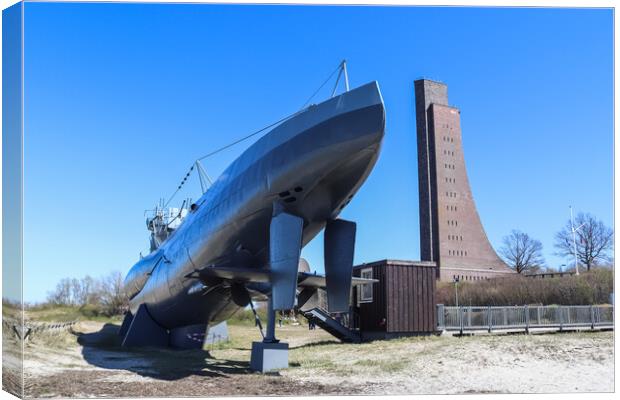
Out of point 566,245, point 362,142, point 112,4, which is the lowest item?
point 566,245

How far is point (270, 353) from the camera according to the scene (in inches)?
635

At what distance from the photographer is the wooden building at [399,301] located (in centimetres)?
2541

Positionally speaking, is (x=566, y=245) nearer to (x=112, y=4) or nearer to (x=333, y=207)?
(x=333, y=207)

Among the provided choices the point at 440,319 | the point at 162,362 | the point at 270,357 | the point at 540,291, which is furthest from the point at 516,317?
the point at 162,362

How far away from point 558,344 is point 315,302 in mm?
7865

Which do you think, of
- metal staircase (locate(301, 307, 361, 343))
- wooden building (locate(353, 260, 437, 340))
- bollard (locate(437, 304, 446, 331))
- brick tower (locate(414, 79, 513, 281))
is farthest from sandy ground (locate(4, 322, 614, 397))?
brick tower (locate(414, 79, 513, 281))

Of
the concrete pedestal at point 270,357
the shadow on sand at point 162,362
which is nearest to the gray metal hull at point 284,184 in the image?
the concrete pedestal at point 270,357

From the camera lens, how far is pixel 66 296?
40719mm

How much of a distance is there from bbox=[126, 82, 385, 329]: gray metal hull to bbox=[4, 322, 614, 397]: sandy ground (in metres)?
2.98

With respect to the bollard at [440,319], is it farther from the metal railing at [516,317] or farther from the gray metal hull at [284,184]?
the gray metal hull at [284,184]

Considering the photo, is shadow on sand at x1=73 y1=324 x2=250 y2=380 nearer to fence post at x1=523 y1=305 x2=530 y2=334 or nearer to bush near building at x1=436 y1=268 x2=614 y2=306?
fence post at x1=523 y1=305 x2=530 y2=334

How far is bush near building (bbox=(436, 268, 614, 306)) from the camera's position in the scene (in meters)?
27.5

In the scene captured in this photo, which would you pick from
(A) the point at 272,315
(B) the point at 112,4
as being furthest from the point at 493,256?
(B) the point at 112,4

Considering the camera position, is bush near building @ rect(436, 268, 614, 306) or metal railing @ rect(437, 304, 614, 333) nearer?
metal railing @ rect(437, 304, 614, 333)
